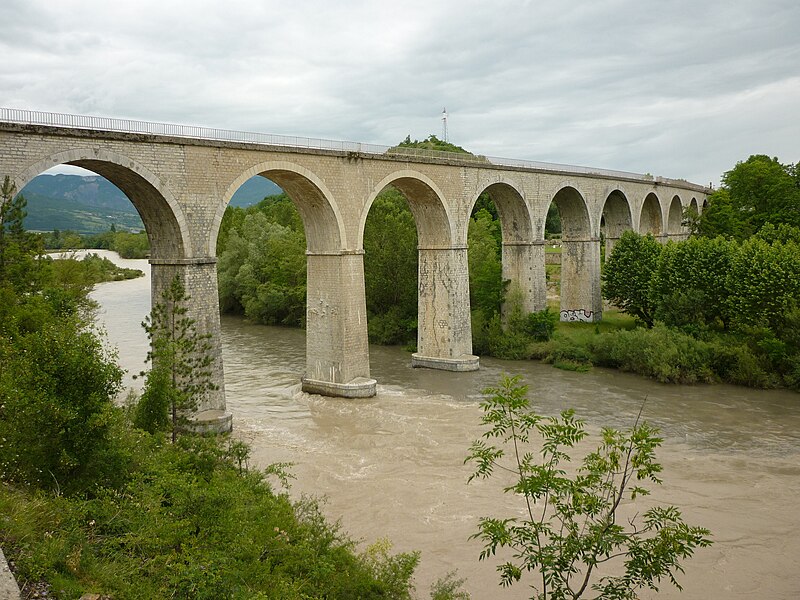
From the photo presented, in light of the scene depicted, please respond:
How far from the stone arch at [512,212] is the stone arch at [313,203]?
1019cm

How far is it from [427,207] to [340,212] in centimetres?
607

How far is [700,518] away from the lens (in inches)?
567

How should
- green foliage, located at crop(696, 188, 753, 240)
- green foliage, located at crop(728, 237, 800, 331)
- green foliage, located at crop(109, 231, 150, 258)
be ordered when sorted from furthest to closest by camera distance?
green foliage, located at crop(109, 231, 150, 258), green foliage, located at crop(696, 188, 753, 240), green foliage, located at crop(728, 237, 800, 331)

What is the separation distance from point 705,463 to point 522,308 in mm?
15733

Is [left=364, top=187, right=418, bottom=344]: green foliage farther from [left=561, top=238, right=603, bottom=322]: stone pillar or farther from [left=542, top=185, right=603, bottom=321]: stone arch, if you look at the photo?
[left=561, top=238, right=603, bottom=322]: stone pillar

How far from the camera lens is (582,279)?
36562 mm

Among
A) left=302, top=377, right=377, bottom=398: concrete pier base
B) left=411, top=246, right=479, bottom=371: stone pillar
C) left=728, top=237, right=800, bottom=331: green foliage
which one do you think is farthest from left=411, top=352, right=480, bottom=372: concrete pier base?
left=728, top=237, right=800, bottom=331: green foliage

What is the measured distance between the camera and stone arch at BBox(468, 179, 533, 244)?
31.2m

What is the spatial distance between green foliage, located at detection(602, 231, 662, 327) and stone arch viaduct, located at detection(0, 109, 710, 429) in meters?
2.88

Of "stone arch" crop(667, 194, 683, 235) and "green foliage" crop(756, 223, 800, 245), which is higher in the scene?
"stone arch" crop(667, 194, 683, 235)

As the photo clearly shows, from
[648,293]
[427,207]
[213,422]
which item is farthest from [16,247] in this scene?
[648,293]

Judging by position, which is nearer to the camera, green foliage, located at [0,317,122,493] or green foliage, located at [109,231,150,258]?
green foliage, located at [0,317,122,493]

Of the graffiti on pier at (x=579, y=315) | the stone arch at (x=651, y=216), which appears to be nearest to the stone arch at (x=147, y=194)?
the graffiti on pier at (x=579, y=315)

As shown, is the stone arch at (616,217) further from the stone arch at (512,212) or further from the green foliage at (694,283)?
the green foliage at (694,283)
